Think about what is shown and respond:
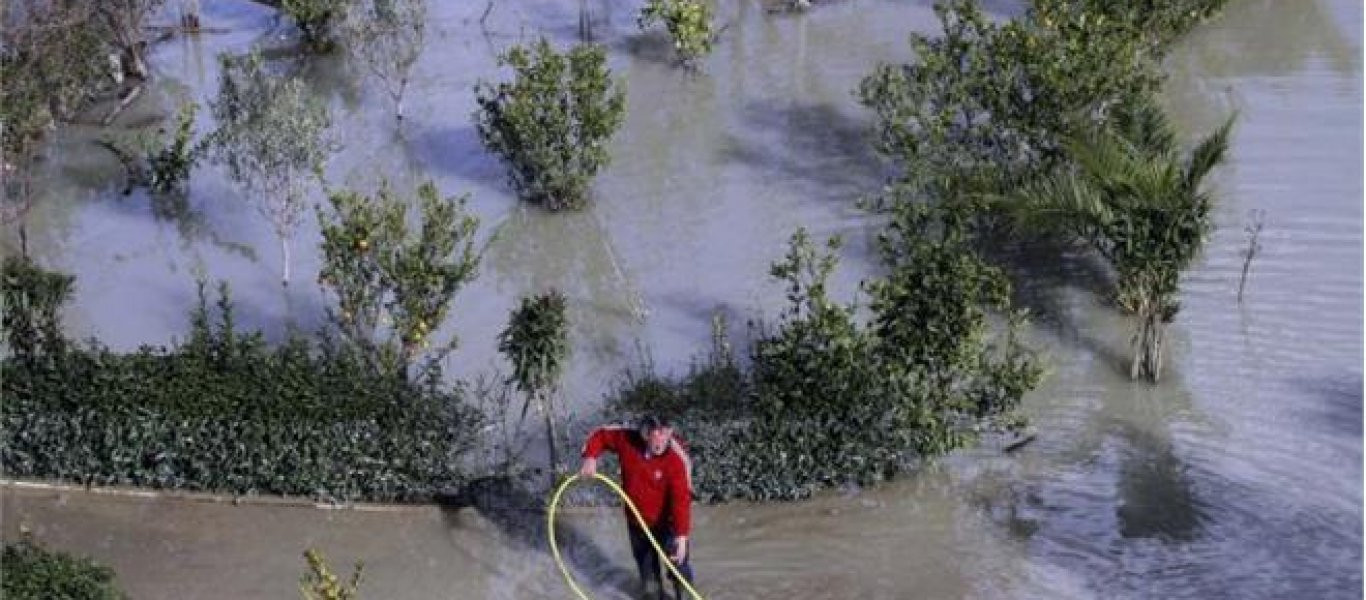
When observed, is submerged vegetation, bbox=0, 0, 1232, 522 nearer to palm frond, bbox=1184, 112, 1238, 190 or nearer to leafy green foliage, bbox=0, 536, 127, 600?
palm frond, bbox=1184, 112, 1238, 190

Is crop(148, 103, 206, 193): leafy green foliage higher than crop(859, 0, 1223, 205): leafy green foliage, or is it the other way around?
crop(859, 0, 1223, 205): leafy green foliage

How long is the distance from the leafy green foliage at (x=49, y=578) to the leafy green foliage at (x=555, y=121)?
684cm

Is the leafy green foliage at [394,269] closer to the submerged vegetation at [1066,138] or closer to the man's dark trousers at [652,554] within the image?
the man's dark trousers at [652,554]

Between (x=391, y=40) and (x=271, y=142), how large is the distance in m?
4.75

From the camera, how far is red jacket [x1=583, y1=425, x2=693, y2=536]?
32.2 feet

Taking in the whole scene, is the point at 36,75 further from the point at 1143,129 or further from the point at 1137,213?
the point at 1137,213

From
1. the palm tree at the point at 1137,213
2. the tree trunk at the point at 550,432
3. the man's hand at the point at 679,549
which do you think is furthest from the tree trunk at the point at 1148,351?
the man's hand at the point at 679,549

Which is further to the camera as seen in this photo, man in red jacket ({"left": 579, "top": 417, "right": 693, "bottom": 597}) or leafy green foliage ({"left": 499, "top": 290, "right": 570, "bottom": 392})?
leafy green foliage ({"left": 499, "top": 290, "right": 570, "bottom": 392})

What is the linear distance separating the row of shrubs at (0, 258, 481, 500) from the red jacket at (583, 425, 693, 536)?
54.9 inches

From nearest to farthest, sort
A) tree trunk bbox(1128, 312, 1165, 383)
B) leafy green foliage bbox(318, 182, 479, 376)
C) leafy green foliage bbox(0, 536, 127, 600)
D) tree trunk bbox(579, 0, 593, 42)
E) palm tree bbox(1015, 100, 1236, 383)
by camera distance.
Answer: leafy green foliage bbox(0, 536, 127, 600), leafy green foliage bbox(318, 182, 479, 376), palm tree bbox(1015, 100, 1236, 383), tree trunk bbox(1128, 312, 1165, 383), tree trunk bbox(579, 0, 593, 42)

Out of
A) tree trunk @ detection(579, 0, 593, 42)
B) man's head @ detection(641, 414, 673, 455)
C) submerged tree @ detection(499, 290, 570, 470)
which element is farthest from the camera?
tree trunk @ detection(579, 0, 593, 42)

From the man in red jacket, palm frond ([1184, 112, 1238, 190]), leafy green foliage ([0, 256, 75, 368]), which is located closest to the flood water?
the man in red jacket

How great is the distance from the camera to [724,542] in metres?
10.9

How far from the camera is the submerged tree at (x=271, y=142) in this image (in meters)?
14.7
